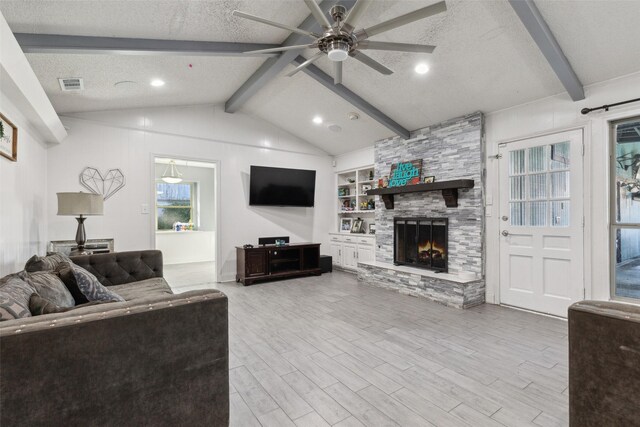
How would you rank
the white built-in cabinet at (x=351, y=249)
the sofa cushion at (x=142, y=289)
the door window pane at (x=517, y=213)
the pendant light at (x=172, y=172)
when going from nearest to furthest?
1. the sofa cushion at (x=142, y=289)
2. the door window pane at (x=517, y=213)
3. the white built-in cabinet at (x=351, y=249)
4. the pendant light at (x=172, y=172)

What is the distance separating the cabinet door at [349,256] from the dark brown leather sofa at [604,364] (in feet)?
15.7

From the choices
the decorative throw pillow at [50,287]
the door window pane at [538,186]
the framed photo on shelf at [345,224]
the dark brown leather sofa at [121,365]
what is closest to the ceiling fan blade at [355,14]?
the dark brown leather sofa at [121,365]

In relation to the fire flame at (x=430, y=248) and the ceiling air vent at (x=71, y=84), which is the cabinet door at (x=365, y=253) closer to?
the fire flame at (x=430, y=248)

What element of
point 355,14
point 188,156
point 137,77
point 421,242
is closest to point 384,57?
point 355,14

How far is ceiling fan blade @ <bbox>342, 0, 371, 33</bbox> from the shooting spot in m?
1.89

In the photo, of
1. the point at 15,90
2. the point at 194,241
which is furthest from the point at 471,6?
the point at 194,241

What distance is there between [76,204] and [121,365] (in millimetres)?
2975

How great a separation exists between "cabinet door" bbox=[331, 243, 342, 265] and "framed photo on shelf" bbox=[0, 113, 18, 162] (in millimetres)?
5086

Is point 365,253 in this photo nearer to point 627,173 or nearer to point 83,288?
point 627,173

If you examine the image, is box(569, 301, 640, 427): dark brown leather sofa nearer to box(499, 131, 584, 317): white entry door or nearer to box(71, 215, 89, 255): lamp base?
box(499, 131, 584, 317): white entry door

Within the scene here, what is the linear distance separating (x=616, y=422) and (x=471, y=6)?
9.95 feet

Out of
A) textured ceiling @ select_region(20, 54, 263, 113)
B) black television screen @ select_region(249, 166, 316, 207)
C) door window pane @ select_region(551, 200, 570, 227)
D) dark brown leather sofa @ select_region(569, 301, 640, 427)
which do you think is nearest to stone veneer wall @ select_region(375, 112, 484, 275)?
door window pane @ select_region(551, 200, 570, 227)

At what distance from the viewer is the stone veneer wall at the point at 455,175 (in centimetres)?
417

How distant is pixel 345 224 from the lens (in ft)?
22.5
